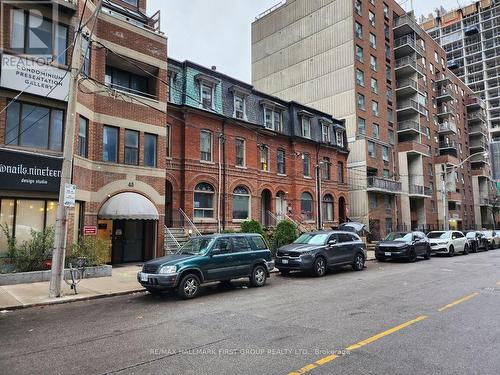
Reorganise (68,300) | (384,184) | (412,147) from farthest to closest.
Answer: (412,147)
(384,184)
(68,300)

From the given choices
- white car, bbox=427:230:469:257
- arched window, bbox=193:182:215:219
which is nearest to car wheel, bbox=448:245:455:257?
white car, bbox=427:230:469:257

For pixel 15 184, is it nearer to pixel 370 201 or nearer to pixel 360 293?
pixel 360 293

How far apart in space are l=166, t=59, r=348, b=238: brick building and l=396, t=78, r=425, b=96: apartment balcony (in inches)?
685

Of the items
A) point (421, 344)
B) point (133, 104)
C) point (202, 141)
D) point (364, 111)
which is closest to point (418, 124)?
point (364, 111)

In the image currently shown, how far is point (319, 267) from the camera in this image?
14469mm

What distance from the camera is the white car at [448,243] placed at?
23141mm

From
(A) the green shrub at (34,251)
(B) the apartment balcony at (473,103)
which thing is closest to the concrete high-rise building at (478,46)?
(B) the apartment balcony at (473,103)

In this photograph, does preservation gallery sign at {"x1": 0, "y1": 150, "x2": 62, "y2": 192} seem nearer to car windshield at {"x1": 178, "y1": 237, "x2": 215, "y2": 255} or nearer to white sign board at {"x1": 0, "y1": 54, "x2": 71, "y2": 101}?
white sign board at {"x1": 0, "y1": 54, "x2": 71, "y2": 101}

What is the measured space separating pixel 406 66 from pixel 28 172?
44.0 m

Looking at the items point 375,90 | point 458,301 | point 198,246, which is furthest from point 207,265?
point 375,90

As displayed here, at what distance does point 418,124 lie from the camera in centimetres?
4547

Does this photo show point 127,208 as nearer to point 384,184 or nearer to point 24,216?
point 24,216

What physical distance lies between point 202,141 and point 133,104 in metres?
5.69

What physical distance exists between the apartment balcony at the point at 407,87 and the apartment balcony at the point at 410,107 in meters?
1.16
